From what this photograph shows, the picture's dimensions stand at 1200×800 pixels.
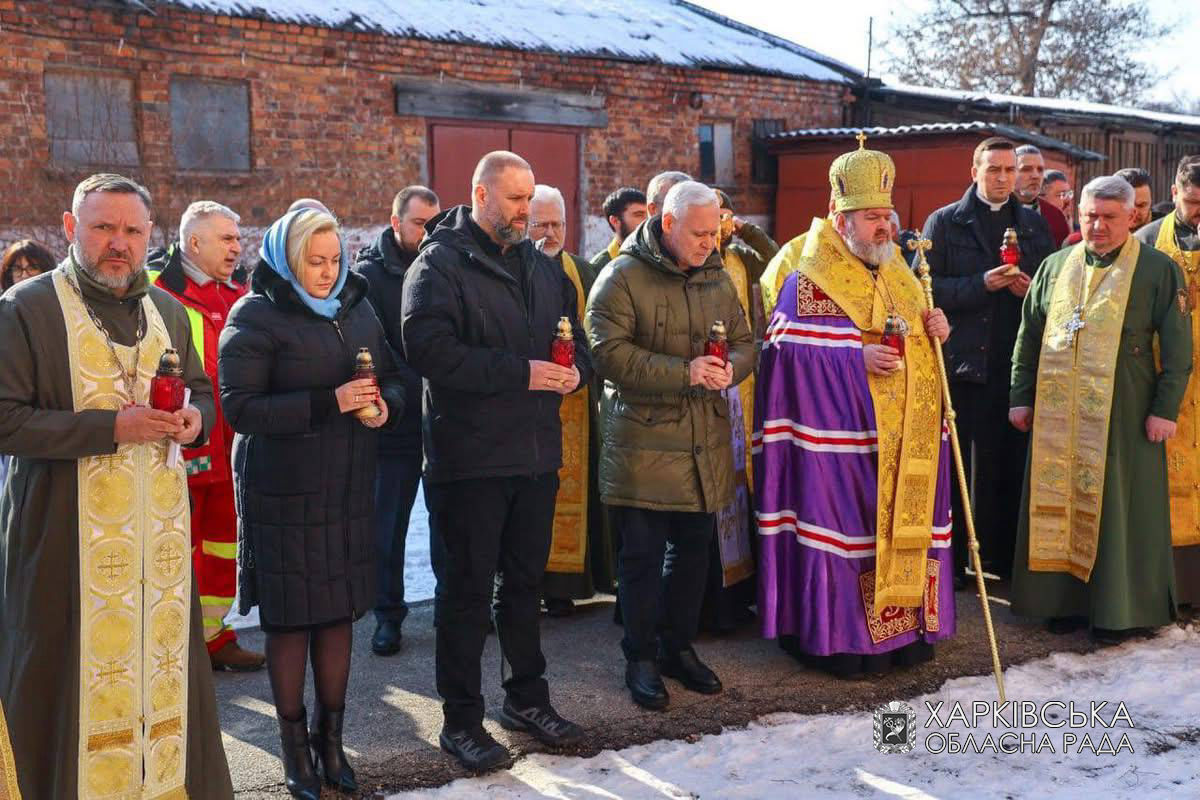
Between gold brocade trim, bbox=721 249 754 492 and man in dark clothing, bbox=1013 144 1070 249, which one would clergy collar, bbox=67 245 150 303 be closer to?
gold brocade trim, bbox=721 249 754 492

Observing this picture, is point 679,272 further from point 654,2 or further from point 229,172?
point 654,2

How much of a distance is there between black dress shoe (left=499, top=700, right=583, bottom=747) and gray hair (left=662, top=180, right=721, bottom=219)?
1936 mm

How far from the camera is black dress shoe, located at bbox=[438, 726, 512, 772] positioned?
4246 millimetres

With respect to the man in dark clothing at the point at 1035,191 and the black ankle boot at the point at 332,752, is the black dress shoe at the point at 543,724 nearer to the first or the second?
the black ankle boot at the point at 332,752

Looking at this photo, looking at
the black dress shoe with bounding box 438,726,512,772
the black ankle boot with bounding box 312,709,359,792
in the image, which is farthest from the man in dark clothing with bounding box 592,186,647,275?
the black ankle boot with bounding box 312,709,359,792

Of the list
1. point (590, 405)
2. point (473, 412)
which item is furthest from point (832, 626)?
point (473, 412)

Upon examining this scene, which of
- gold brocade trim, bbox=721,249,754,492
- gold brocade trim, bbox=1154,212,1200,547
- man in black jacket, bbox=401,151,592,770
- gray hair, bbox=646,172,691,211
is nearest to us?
man in black jacket, bbox=401,151,592,770

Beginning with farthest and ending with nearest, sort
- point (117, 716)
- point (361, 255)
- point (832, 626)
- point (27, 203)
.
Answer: point (27, 203) < point (361, 255) < point (832, 626) < point (117, 716)

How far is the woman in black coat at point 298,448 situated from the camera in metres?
3.78

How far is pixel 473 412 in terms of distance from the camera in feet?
13.9

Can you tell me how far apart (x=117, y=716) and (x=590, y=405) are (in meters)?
2.98

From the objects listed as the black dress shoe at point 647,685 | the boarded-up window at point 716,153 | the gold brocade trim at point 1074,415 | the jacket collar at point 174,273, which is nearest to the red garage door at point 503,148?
the boarded-up window at point 716,153

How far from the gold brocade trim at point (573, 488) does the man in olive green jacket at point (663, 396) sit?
972 mm

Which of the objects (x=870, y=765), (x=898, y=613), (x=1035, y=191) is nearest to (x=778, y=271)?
(x=898, y=613)
